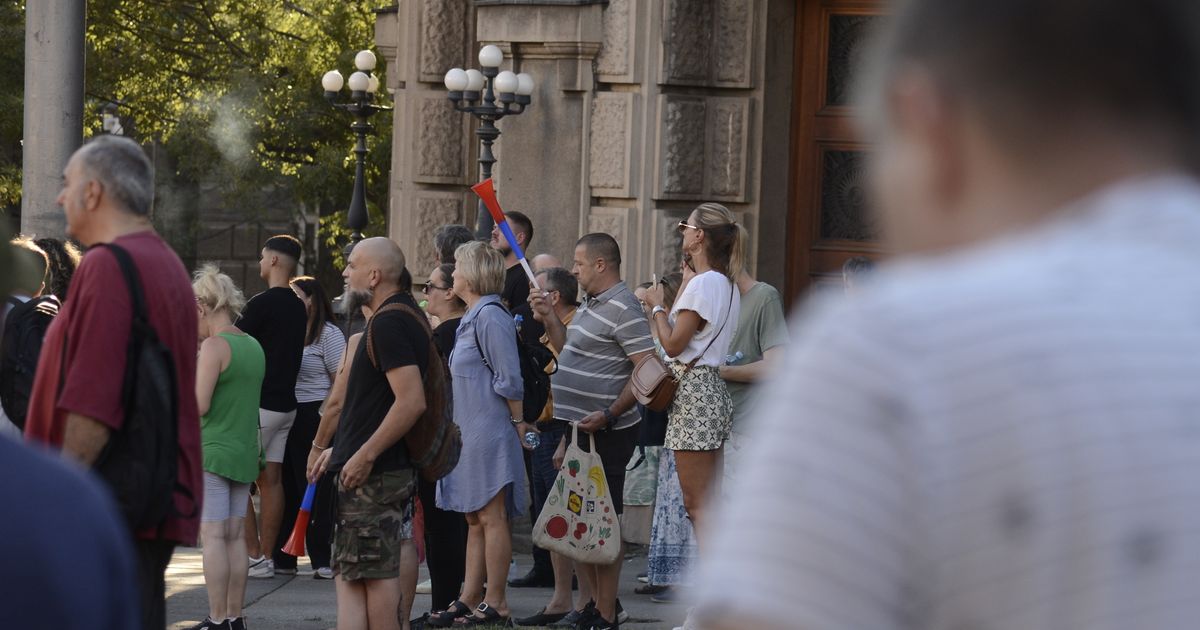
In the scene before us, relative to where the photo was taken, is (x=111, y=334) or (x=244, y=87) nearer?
(x=111, y=334)

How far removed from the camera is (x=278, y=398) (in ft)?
32.7

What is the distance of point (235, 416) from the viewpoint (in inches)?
307

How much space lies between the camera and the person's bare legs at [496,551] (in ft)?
26.7

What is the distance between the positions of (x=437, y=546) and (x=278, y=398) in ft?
6.58

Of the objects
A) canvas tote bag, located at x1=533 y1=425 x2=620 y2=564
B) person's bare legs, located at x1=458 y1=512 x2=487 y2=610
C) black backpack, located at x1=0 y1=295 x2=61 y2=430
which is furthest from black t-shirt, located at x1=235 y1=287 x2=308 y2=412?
black backpack, located at x1=0 y1=295 x2=61 y2=430

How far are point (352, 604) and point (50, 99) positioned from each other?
329 cm

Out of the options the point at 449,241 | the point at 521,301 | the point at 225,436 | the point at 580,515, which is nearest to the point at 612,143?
the point at 521,301

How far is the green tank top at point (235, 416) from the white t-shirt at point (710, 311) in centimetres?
198

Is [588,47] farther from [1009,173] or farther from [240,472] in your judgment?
[1009,173]

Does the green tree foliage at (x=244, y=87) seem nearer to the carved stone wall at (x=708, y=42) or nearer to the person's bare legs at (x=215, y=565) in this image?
the carved stone wall at (x=708, y=42)

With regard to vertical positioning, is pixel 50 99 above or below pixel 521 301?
above

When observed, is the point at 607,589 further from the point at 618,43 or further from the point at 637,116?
the point at 618,43

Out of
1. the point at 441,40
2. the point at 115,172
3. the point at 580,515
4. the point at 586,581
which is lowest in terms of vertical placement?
the point at 586,581

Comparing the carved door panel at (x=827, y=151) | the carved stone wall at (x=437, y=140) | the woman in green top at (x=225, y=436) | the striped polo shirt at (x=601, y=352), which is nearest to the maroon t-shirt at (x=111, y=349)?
the woman in green top at (x=225, y=436)
